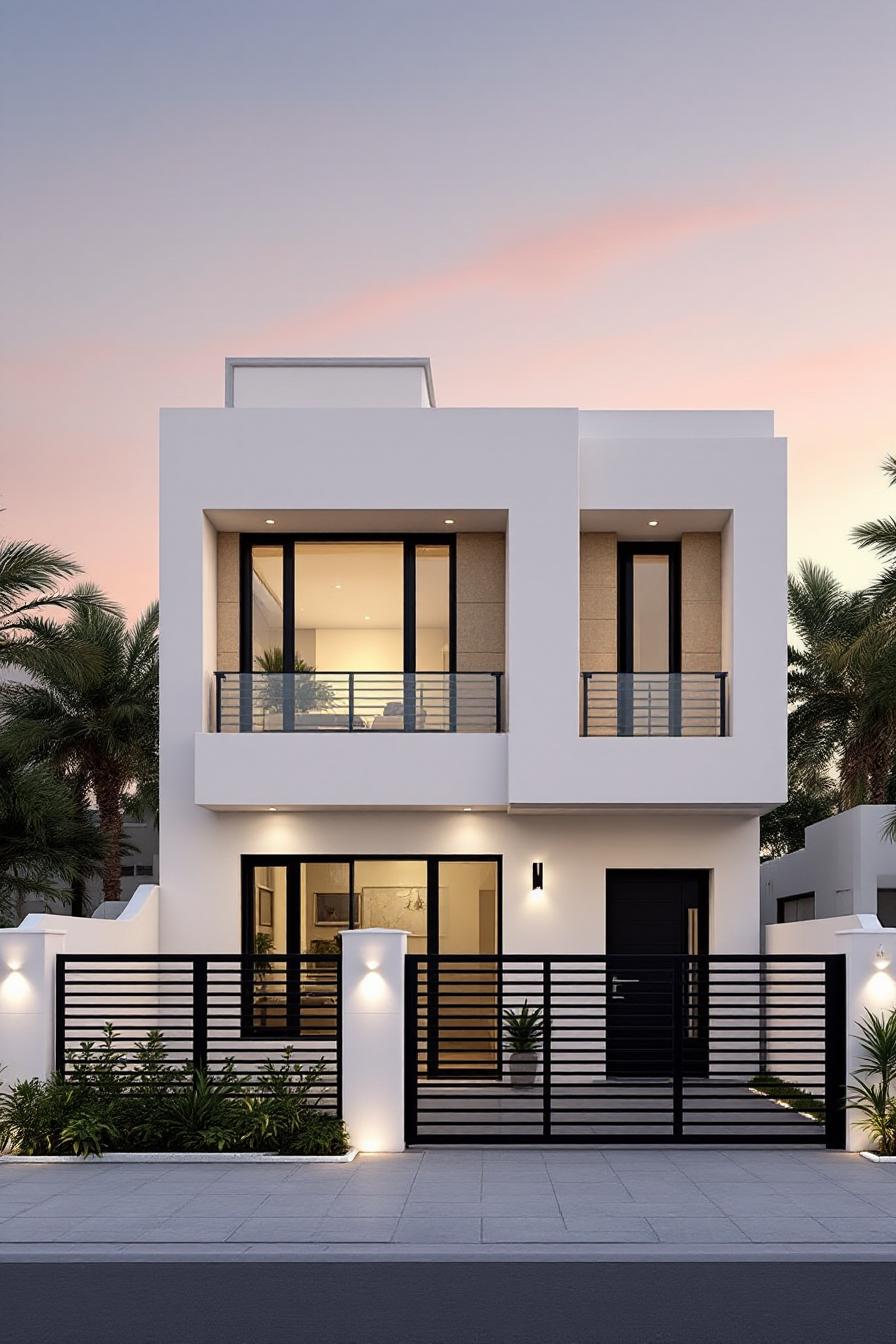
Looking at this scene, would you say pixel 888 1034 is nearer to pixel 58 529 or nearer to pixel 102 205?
pixel 102 205

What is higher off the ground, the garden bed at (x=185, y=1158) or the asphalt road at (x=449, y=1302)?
the asphalt road at (x=449, y=1302)

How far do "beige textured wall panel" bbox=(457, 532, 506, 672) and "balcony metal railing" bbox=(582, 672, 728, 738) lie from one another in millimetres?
1519

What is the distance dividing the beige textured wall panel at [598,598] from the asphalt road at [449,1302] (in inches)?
424

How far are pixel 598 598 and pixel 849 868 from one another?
6.45 metres

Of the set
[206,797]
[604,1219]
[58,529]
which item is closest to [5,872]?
[206,797]

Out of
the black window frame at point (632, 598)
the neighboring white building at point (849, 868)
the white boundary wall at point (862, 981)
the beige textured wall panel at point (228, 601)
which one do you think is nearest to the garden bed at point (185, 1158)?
the white boundary wall at point (862, 981)

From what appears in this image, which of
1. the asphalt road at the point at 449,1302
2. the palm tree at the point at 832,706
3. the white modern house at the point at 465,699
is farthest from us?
the palm tree at the point at 832,706

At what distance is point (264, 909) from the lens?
58.4 ft

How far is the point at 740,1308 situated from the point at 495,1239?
6.88 feet

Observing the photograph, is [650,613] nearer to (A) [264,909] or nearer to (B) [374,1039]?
(A) [264,909]

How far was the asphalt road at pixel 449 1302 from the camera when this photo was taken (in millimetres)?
7152

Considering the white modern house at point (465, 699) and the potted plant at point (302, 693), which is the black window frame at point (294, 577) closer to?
the white modern house at point (465, 699)

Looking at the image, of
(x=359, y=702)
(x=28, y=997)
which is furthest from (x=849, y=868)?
(x=28, y=997)

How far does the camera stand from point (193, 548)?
17469 millimetres
